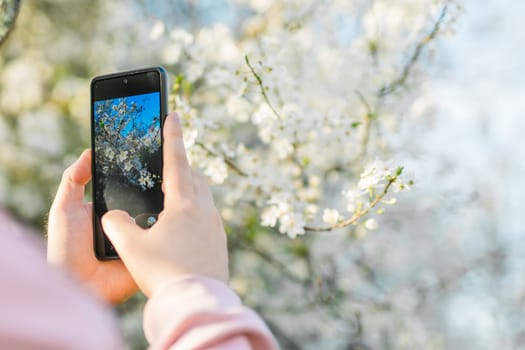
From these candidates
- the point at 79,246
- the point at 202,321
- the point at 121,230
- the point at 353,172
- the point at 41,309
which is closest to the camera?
the point at 41,309

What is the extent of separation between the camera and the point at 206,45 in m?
1.55

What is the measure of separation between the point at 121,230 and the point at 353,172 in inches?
53.5

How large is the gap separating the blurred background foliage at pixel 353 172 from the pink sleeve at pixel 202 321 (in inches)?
56.3

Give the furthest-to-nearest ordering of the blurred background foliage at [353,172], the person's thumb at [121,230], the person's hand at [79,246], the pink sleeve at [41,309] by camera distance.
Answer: the blurred background foliage at [353,172] → the person's hand at [79,246] → the person's thumb at [121,230] → the pink sleeve at [41,309]

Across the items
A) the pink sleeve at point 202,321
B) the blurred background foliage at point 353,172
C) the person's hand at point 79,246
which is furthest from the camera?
the blurred background foliage at point 353,172

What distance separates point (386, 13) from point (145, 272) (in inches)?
72.7

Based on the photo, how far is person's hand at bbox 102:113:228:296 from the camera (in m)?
0.47

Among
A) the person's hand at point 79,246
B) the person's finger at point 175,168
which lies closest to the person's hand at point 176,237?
the person's finger at point 175,168

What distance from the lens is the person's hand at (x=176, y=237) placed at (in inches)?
18.5

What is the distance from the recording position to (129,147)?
764mm

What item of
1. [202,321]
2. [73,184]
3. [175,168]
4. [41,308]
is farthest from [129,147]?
[41,308]

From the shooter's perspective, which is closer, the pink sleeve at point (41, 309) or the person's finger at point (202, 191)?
the pink sleeve at point (41, 309)

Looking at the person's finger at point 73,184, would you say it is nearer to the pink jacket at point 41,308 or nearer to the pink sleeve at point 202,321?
the pink sleeve at point 202,321

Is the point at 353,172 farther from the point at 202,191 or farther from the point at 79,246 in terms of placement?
the point at 202,191
